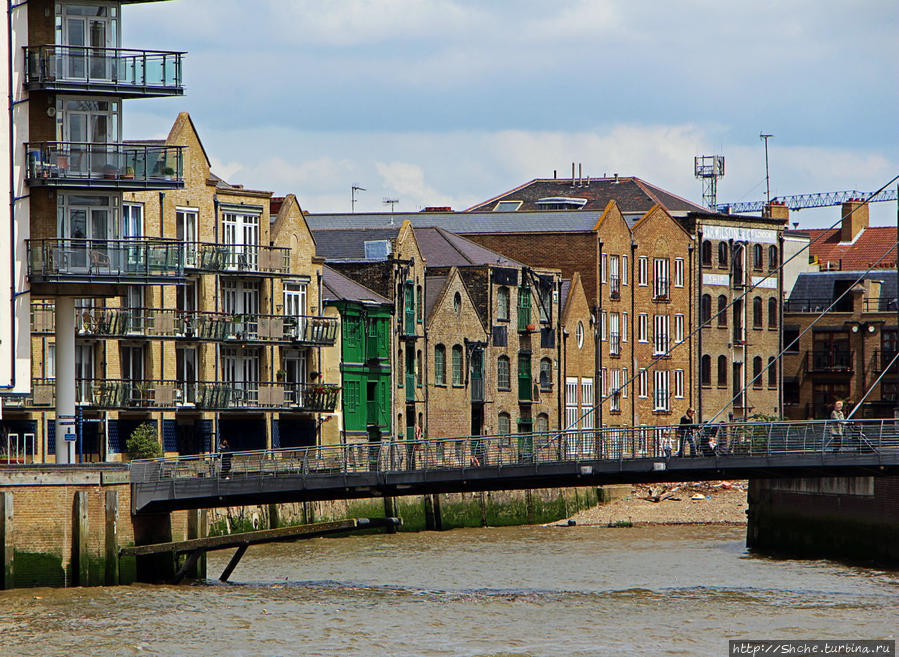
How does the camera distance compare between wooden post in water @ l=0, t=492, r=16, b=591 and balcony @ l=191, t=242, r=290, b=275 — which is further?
balcony @ l=191, t=242, r=290, b=275

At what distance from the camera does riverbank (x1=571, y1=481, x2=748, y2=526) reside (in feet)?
224

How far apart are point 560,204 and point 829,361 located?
52.7 feet

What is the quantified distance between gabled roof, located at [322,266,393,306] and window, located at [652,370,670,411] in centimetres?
2326

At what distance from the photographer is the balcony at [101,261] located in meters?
42.7

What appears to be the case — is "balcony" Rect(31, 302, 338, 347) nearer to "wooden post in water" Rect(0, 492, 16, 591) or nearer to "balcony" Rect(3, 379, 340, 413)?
"balcony" Rect(3, 379, 340, 413)

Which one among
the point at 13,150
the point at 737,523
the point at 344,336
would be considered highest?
the point at 13,150

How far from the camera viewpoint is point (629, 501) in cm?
7338

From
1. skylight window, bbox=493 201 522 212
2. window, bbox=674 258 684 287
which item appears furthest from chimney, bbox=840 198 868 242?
skylight window, bbox=493 201 522 212

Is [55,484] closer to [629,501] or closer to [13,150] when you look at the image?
[13,150]

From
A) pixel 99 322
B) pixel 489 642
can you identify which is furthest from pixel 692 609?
pixel 99 322

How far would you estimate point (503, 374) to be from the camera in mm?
79500

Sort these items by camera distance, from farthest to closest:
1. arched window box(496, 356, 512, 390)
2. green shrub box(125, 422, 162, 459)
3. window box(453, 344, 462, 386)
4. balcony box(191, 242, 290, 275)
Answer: arched window box(496, 356, 512, 390)
window box(453, 344, 462, 386)
balcony box(191, 242, 290, 275)
green shrub box(125, 422, 162, 459)

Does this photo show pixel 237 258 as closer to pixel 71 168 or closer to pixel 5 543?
pixel 71 168

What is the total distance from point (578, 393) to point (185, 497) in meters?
44.7
